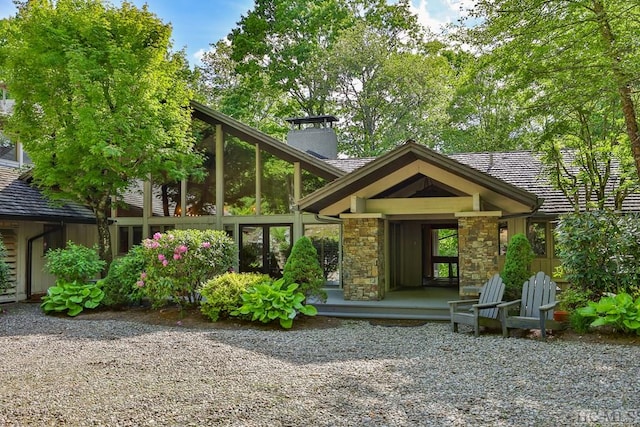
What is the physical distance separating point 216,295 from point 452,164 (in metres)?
4.96

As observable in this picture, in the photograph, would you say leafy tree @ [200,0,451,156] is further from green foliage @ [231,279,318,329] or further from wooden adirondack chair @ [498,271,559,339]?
wooden adirondack chair @ [498,271,559,339]

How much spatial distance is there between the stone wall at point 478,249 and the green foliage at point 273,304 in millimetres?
3331

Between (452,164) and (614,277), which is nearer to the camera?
(614,277)

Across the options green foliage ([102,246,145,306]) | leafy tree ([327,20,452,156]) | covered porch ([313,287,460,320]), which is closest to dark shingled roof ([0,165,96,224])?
green foliage ([102,246,145,306])

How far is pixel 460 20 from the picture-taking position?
983cm

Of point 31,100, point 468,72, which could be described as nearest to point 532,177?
point 468,72

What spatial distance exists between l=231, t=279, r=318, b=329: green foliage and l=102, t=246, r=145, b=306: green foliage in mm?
2653

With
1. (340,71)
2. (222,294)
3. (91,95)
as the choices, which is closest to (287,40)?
(340,71)

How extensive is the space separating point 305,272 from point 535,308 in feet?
12.6

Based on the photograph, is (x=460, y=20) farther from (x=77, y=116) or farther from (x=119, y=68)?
(x=77, y=116)

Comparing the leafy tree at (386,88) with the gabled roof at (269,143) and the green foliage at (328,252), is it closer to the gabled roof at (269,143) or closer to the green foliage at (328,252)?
the gabled roof at (269,143)

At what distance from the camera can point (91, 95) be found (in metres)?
11.1

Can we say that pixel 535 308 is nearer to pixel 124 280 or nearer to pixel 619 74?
pixel 619 74

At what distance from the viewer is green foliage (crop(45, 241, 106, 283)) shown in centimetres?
1057
